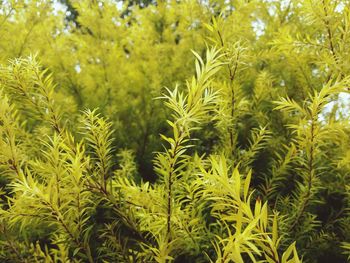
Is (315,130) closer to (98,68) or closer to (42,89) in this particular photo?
(42,89)

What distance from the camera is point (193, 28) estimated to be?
5.65ft

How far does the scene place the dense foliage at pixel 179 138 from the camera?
0.73 metres

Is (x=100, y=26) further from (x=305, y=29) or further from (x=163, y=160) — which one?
(x=163, y=160)

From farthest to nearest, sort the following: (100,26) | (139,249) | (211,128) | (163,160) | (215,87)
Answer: (100,26) < (211,128) < (215,87) < (139,249) < (163,160)

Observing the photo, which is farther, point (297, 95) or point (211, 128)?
point (211, 128)

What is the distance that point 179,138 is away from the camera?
0.69 meters

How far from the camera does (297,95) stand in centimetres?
148

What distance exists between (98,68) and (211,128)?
65 cm

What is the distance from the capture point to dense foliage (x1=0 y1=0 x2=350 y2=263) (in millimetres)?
733

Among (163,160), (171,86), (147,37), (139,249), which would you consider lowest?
(139,249)

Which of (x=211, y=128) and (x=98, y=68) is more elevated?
(x=98, y=68)

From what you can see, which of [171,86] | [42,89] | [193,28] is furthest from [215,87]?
[193,28]

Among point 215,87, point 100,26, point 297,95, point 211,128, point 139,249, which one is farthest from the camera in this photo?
point 100,26

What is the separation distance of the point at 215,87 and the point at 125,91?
0.78 m
